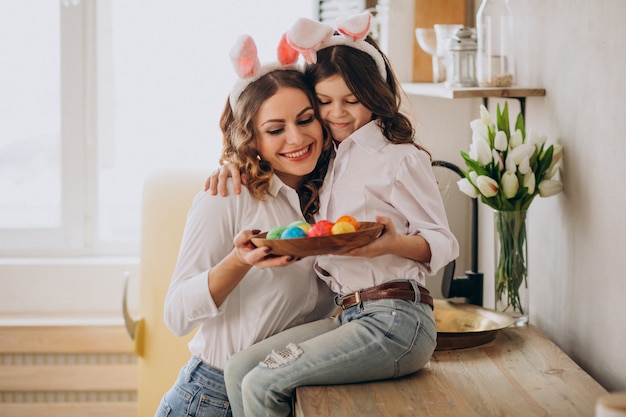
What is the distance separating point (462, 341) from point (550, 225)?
362 mm

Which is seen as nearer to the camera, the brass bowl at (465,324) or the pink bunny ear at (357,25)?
the pink bunny ear at (357,25)

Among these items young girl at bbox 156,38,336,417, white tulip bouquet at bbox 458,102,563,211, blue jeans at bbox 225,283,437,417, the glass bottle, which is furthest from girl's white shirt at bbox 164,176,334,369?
the glass bottle

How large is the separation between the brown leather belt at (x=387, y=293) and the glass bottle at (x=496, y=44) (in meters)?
0.69

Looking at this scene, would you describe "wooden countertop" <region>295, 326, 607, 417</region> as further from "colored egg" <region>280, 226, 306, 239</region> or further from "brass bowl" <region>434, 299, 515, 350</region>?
"colored egg" <region>280, 226, 306, 239</region>

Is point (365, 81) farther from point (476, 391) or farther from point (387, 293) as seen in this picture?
point (476, 391)

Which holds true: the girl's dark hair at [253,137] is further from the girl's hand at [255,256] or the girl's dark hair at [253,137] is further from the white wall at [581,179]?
the white wall at [581,179]

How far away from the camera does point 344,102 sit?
181 cm

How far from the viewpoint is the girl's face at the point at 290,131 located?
5.81 ft

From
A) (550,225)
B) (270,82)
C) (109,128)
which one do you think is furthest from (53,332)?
(550,225)

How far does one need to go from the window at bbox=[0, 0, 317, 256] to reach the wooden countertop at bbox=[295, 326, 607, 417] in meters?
1.63

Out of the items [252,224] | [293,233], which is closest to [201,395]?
[252,224]

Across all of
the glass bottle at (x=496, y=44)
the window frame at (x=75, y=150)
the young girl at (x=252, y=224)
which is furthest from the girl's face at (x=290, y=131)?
the window frame at (x=75, y=150)

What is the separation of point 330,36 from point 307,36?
8 centimetres

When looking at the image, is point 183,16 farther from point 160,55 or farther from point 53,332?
point 53,332
